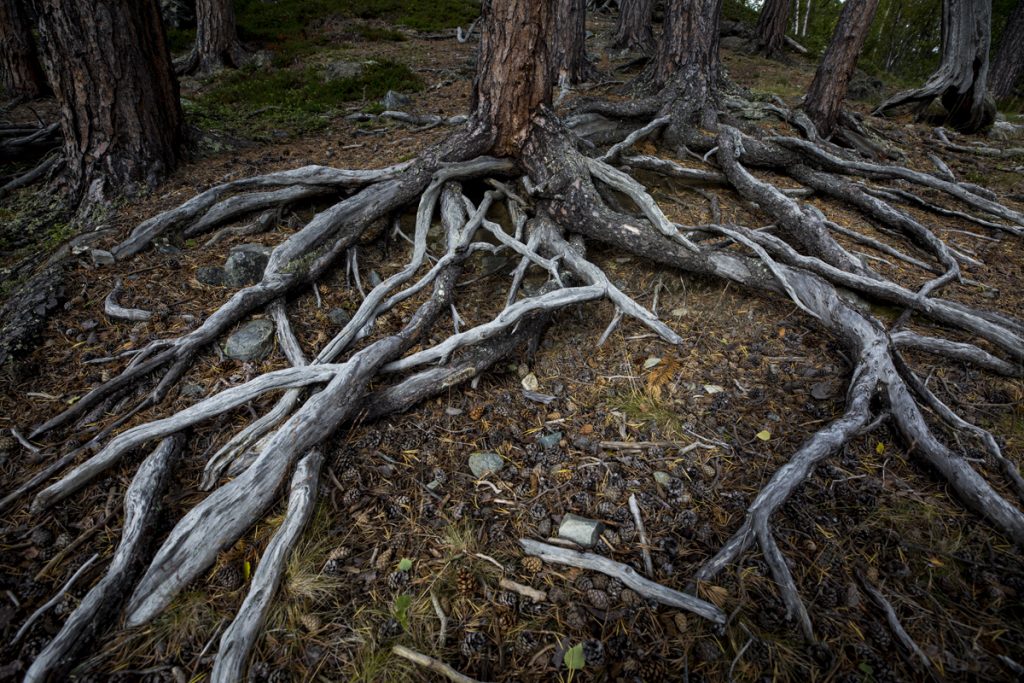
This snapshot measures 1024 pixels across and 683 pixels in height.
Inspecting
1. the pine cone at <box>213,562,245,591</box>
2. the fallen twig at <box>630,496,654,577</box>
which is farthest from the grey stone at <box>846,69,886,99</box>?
the pine cone at <box>213,562,245,591</box>

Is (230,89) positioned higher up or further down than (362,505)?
higher up

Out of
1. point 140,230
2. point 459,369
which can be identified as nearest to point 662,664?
point 459,369

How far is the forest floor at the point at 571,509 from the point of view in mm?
1971

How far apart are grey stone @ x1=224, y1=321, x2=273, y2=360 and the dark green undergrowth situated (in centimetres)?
470

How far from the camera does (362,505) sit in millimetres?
2584

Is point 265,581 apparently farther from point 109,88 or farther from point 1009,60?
point 1009,60

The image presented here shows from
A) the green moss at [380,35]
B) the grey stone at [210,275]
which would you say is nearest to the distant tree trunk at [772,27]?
the green moss at [380,35]

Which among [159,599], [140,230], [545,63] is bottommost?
[159,599]

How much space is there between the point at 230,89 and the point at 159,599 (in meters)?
10.2

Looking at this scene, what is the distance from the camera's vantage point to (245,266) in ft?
13.0

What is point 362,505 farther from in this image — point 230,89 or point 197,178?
point 230,89

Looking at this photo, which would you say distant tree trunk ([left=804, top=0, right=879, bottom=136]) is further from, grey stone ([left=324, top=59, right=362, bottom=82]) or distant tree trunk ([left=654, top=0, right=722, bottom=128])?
grey stone ([left=324, top=59, right=362, bottom=82])

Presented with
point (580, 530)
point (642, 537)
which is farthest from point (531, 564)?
point (642, 537)

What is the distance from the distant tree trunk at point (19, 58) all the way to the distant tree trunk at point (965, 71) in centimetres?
1588
